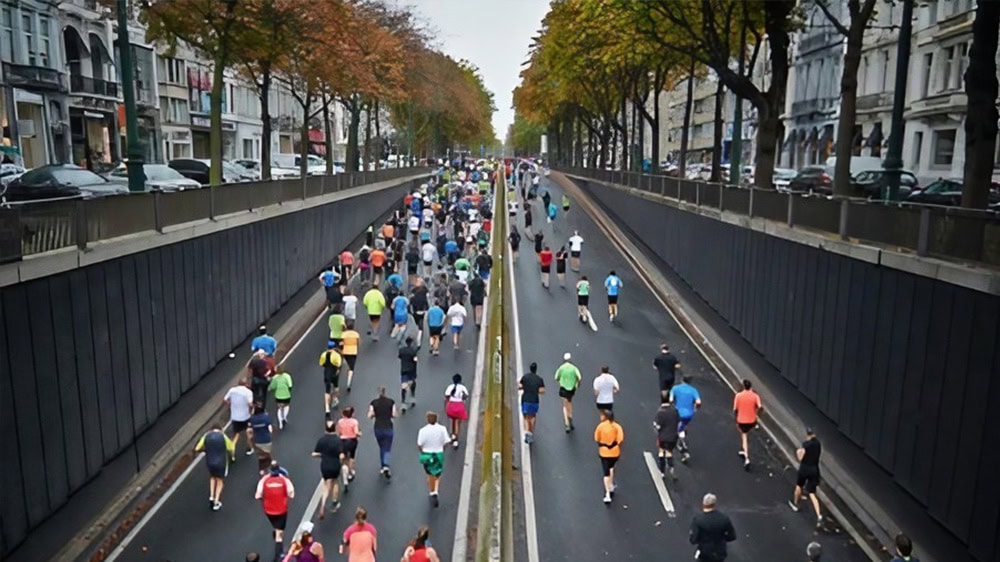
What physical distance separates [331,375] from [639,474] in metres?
6.74

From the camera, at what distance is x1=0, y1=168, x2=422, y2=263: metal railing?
11422mm

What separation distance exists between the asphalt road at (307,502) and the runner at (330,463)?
0.80 ft

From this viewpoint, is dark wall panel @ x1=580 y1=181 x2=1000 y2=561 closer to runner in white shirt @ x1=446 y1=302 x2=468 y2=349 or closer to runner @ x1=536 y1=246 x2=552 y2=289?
runner in white shirt @ x1=446 y1=302 x2=468 y2=349

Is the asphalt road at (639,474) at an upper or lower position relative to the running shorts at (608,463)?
lower

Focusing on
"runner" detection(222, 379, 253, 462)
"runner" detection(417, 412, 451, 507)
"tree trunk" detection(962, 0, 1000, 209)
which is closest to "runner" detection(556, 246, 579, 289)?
"tree trunk" detection(962, 0, 1000, 209)

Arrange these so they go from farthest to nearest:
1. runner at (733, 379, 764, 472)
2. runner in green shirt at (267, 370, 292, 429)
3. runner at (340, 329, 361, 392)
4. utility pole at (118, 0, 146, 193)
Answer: runner at (340, 329, 361, 392) → utility pole at (118, 0, 146, 193) → runner in green shirt at (267, 370, 292, 429) → runner at (733, 379, 764, 472)

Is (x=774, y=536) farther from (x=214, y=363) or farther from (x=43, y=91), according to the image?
(x=43, y=91)

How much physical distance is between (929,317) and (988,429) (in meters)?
2.23

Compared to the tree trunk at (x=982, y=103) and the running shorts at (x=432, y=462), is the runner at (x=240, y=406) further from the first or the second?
the tree trunk at (x=982, y=103)

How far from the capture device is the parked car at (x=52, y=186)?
74.8 ft

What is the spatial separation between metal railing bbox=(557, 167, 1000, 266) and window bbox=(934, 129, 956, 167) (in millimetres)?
20649

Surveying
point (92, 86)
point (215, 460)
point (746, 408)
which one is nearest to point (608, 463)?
point (746, 408)

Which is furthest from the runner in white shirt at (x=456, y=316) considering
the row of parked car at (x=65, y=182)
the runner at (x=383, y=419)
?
the runner at (x=383, y=419)

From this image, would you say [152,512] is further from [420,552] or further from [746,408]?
[746,408]
